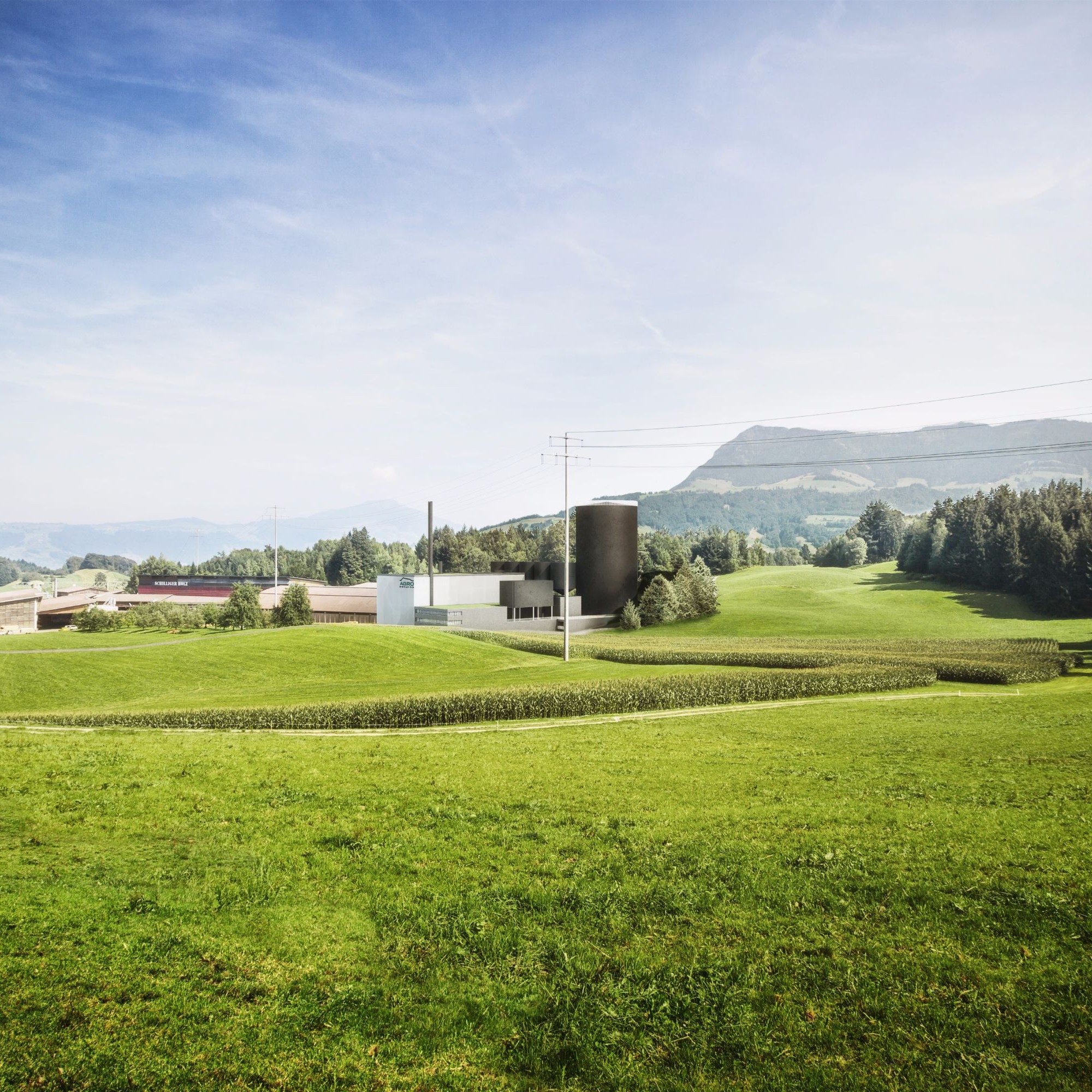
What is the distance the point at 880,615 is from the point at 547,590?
36.8 m

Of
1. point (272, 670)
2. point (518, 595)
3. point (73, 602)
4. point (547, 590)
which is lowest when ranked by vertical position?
→ point (272, 670)

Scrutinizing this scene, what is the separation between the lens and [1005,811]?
12125mm

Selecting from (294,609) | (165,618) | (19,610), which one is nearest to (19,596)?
(19,610)

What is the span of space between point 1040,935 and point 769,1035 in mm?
3685

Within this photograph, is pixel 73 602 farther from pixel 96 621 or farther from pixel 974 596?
pixel 974 596

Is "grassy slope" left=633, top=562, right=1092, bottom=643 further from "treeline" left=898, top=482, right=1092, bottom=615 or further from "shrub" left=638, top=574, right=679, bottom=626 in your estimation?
"treeline" left=898, top=482, right=1092, bottom=615

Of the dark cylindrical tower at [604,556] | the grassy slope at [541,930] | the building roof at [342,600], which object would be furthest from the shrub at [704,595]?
the grassy slope at [541,930]

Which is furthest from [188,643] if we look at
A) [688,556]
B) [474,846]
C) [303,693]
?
[688,556]

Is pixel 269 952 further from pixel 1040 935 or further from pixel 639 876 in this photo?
pixel 1040 935

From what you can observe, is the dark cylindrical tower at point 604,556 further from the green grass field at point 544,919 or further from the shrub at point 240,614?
the green grass field at point 544,919

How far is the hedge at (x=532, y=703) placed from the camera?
2548 centimetres

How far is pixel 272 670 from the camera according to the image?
41125mm

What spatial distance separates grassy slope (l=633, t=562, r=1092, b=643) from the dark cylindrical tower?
7279 millimetres

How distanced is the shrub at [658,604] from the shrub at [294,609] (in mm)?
35584
